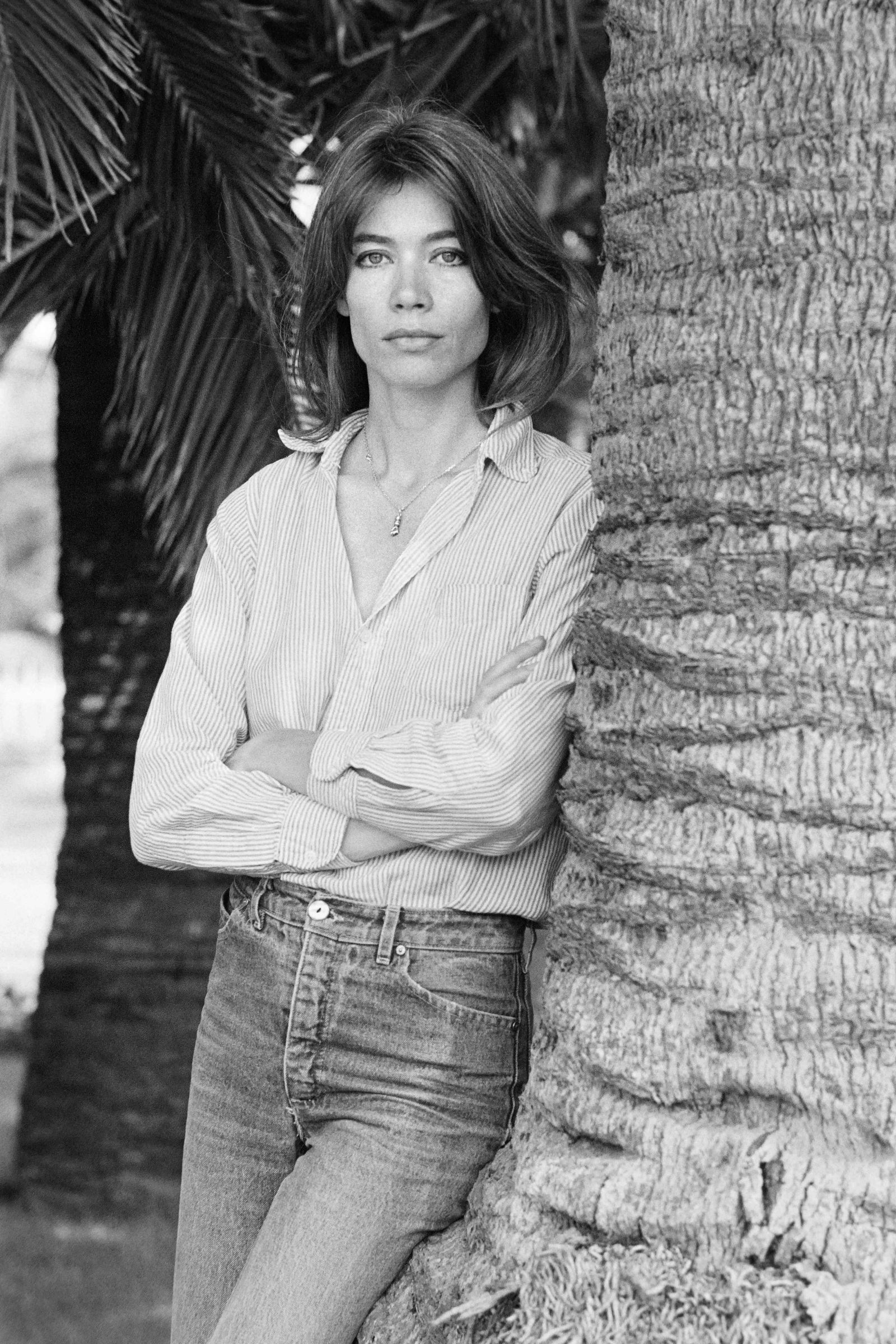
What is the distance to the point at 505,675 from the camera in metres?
2.11

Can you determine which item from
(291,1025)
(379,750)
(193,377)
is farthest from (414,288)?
(193,377)

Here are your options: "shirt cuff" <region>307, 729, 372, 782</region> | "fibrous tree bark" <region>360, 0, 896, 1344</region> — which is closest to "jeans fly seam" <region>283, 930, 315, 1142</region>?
"shirt cuff" <region>307, 729, 372, 782</region>

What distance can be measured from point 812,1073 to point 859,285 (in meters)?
0.85

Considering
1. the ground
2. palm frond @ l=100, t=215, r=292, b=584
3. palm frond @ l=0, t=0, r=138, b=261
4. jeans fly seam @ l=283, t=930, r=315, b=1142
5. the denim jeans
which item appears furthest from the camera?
the ground

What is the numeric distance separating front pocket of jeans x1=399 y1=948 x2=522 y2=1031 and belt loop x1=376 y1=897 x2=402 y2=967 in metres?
0.02

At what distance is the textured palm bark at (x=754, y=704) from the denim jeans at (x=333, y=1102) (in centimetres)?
17

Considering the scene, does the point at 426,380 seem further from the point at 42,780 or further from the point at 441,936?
the point at 42,780

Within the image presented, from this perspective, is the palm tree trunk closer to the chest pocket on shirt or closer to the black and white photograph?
the black and white photograph

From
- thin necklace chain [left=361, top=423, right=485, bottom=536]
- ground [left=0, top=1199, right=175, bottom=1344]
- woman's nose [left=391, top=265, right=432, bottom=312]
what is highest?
woman's nose [left=391, top=265, right=432, bottom=312]

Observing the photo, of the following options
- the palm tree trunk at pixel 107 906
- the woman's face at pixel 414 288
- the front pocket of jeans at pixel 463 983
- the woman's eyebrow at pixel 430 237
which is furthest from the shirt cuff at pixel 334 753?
the palm tree trunk at pixel 107 906

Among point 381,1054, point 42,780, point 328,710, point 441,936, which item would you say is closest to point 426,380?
point 328,710

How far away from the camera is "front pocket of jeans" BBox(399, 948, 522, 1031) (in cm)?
207

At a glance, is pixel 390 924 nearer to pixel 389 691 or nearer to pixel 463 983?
pixel 463 983

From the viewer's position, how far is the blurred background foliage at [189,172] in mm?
3619
